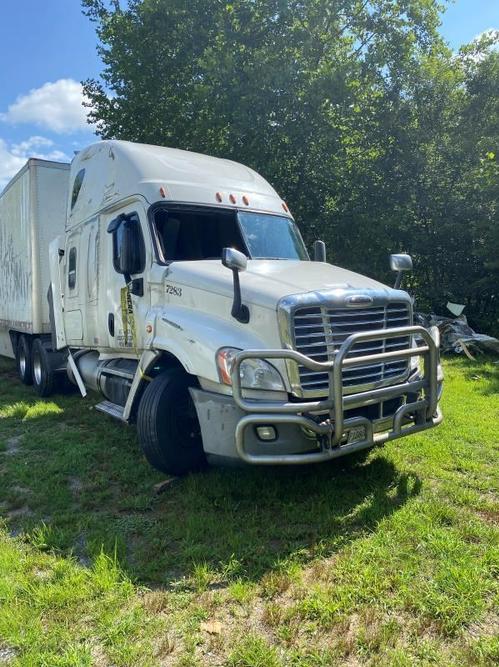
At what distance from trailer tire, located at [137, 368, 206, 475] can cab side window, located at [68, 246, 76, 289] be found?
3.30 m

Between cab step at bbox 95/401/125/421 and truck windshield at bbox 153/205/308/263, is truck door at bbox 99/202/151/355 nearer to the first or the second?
truck windshield at bbox 153/205/308/263

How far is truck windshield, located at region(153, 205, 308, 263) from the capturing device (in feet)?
17.9

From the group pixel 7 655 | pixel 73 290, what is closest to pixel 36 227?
pixel 73 290

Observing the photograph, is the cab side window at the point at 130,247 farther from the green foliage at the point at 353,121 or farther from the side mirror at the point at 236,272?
the green foliage at the point at 353,121

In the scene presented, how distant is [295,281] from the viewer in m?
4.50

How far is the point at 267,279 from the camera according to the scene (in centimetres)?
456

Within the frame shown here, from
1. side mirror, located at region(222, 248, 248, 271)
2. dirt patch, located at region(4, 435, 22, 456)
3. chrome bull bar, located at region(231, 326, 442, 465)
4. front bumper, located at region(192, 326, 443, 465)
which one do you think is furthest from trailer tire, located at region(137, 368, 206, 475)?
dirt patch, located at region(4, 435, 22, 456)

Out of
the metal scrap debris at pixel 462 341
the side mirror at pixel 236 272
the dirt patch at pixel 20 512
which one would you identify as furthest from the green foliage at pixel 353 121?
the dirt patch at pixel 20 512

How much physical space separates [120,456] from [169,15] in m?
15.7

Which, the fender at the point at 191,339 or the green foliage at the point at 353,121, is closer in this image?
the fender at the point at 191,339

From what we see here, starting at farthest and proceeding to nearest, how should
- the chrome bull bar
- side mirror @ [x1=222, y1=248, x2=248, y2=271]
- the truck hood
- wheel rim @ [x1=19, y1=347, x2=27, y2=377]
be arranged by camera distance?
1. wheel rim @ [x1=19, y1=347, x2=27, y2=377]
2. the truck hood
3. side mirror @ [x1=222, y1=248, x2=248, y2=271]
4. the chrome bull bar

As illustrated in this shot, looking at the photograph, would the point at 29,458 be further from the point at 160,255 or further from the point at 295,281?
the point at 295,281

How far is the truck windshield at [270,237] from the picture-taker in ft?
18.8

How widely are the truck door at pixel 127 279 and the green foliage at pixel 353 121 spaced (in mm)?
11196
